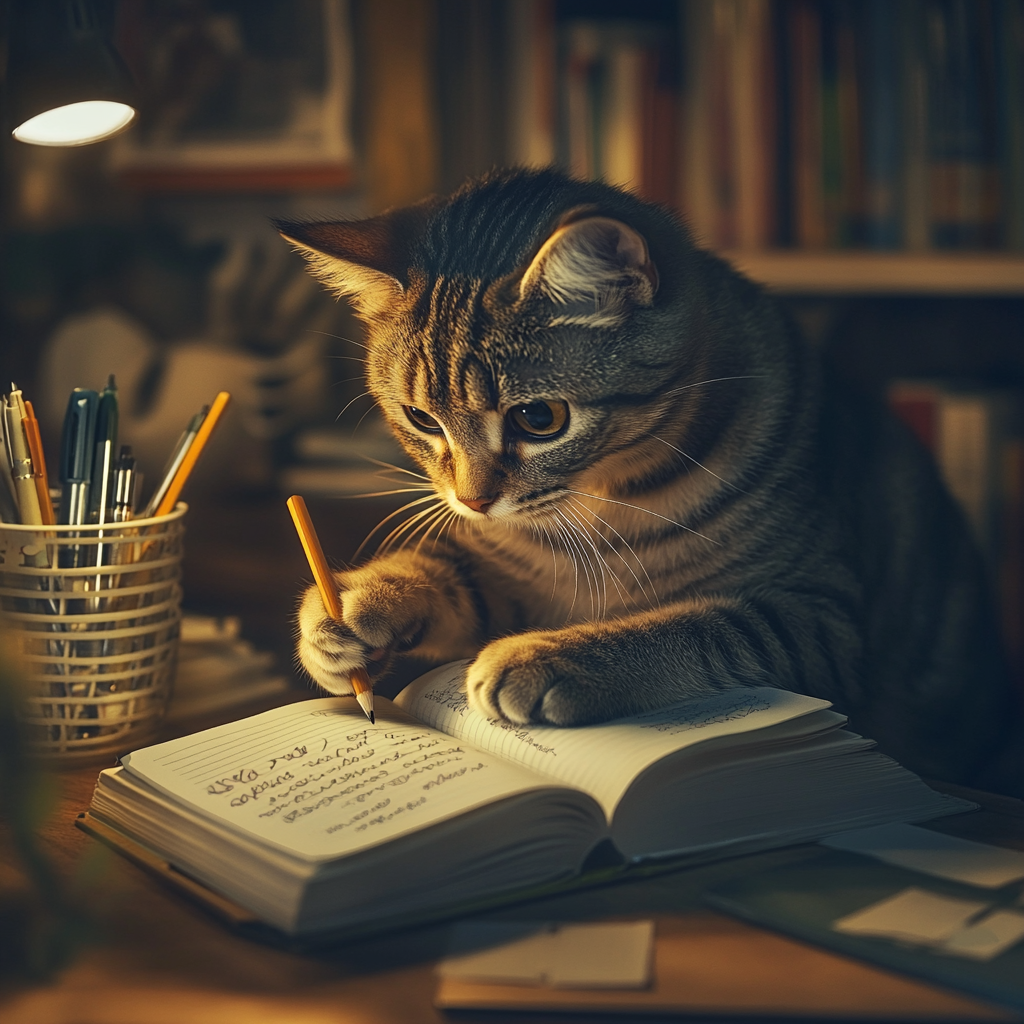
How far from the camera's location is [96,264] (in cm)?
209

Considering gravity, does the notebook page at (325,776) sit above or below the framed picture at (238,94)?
below

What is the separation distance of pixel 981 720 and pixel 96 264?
1641 mm

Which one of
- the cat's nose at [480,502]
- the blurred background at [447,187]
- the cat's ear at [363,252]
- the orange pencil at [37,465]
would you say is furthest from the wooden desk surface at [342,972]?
the blurred background at [447,187]

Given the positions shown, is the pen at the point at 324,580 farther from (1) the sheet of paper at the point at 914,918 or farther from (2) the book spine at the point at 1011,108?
(2) the book spine at the point at 1011,108

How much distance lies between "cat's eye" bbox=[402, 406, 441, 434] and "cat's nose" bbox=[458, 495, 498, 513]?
3.1 inches

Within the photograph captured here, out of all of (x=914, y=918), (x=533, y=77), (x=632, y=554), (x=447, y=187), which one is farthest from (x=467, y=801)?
(x=447, y=187)

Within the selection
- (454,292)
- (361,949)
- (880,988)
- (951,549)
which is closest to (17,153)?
(454,292)

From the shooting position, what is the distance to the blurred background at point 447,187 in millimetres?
1573

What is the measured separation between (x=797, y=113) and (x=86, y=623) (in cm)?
122

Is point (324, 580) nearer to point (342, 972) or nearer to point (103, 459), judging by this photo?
point (103, 459)

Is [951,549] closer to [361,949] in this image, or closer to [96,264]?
[361,949]

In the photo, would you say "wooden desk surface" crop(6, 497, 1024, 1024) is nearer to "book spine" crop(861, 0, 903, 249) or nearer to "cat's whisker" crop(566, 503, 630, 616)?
"cat's whisker" crop(566, 503, 630, 616)

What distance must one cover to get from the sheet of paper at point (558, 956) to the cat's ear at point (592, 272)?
1.57 ft

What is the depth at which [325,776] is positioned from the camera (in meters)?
0.72
